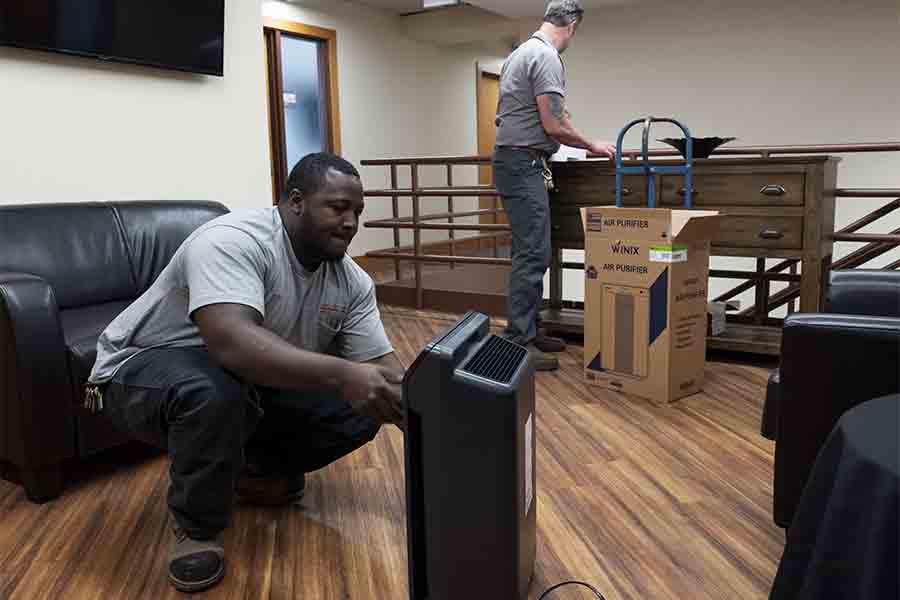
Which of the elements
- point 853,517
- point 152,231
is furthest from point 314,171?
point 152,231

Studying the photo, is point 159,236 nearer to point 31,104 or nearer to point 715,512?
point 31,104

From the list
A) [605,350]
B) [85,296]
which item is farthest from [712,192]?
[85,296]

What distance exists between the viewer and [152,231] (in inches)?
102

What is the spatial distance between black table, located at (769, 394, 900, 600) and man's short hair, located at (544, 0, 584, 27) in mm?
2382

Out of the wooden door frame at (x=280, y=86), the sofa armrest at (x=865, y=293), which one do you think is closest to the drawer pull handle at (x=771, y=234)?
the sofa armrest at (x=865, y=293)

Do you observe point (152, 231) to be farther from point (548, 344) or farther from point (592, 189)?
point (592, 189)

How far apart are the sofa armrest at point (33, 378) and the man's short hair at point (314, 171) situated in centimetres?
74

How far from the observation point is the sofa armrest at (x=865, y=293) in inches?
70.7

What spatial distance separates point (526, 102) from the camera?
2.99 metres

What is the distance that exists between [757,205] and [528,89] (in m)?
1.04

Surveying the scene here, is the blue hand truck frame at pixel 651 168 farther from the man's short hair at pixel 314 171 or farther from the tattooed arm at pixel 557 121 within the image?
the man's short hair at pixel 314 171

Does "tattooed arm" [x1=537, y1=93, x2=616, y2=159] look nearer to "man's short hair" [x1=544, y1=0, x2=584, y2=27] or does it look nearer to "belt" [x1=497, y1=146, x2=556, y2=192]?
"belt" [x1=497, y1=146, x2=556, y2=192]

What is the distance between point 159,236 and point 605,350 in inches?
66.8

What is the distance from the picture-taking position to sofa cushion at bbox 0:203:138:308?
2225mm
